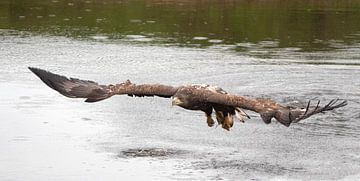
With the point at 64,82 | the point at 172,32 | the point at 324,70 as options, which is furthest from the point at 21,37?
the point at 64,82

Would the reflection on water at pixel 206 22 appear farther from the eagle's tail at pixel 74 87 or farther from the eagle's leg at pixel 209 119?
the eagle's leg at pixel 209 119

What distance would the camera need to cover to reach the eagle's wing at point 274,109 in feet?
25.7

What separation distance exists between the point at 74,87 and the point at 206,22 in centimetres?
1966

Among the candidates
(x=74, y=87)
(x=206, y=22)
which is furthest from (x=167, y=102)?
(x=206, y=22)

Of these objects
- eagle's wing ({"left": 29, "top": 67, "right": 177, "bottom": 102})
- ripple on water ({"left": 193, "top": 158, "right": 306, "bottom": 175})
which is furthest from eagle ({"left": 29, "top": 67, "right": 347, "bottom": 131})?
ripple on water ({"left": 193, "top": 158, "right": 306, "bottom": 175})

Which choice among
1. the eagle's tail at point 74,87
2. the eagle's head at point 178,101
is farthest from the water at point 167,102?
the eagle's head at point 178,101

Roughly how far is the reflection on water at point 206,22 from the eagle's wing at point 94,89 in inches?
470

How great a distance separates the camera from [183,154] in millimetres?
11961

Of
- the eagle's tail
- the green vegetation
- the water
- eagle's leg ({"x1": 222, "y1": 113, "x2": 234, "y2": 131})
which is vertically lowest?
the green vegetation

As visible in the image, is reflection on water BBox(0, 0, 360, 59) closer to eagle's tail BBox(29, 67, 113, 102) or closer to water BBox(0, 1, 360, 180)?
water BBox(0, 1, 360, 180)

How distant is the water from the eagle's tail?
55.1 inches

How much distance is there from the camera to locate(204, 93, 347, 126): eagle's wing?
309 inches

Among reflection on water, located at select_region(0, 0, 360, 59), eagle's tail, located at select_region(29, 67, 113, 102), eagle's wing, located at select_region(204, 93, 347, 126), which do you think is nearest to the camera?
eagle's wing, located at select_region(204, 93, 347, 126)

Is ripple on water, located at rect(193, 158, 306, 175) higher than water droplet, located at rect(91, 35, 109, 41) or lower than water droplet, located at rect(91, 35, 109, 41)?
higher
